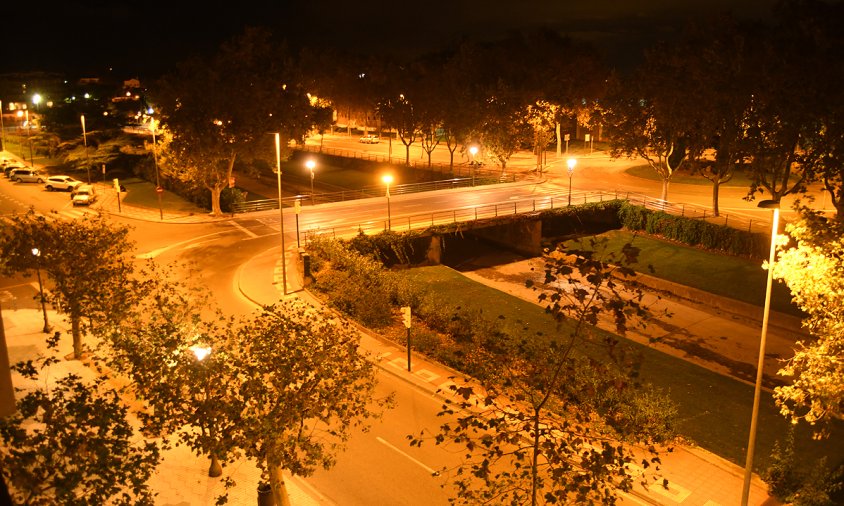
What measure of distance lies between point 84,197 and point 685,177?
49844 millimetres

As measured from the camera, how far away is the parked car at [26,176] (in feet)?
191

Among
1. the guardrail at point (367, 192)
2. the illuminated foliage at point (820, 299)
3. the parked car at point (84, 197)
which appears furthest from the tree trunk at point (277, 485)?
the parked car at point (84, 197)

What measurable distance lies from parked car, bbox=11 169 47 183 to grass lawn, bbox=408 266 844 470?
147ft

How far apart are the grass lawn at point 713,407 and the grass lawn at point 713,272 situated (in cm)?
868

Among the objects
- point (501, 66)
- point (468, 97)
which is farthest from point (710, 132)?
point (501, 66)

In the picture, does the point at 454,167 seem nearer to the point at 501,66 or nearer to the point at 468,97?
the point at 468,97

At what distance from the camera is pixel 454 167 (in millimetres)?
66250

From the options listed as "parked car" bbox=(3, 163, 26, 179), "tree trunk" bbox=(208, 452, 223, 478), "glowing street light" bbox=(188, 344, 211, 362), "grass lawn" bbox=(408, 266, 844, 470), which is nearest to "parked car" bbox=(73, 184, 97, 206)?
"parked car" bbox=(3, 163, 26, 179)

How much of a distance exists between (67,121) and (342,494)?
88257mm

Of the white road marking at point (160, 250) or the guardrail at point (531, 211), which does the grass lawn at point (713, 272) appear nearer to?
the guardrail at point (531, 211)

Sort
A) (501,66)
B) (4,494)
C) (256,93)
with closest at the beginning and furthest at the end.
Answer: (4,494) < (256,93) < (501,66)

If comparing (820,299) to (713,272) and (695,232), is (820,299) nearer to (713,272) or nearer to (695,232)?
(713,272)

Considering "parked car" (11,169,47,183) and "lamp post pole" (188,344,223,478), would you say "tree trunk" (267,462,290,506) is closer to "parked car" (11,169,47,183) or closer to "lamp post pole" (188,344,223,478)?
"lamp post pole" (188,344,223,478)

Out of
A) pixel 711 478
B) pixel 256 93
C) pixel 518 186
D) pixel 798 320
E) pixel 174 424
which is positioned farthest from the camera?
pixel 518 186
